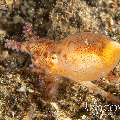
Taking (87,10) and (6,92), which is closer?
(6,92)

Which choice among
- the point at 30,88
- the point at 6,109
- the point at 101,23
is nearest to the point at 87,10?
the point at 101,23

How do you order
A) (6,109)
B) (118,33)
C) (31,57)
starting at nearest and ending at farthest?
(6,109) → (31,57) → (118,33)

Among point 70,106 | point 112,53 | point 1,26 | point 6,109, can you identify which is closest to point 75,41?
point 112,53

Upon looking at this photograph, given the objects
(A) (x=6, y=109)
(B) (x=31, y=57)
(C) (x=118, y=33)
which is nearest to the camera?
(A) (x=6, y=109)

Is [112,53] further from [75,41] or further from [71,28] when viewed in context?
[71,28]

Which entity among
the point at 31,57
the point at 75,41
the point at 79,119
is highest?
the point at 75,41

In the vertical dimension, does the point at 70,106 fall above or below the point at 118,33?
below
